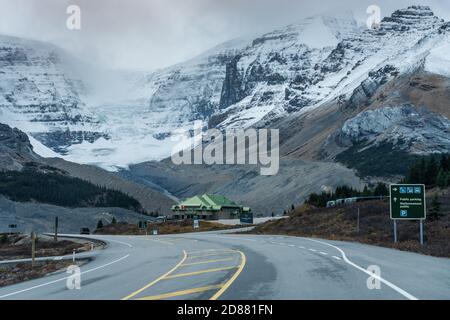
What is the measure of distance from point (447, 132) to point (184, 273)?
180 metres

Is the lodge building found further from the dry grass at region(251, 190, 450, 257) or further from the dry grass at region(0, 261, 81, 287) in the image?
the dry grass at region(0, 261, 81, 287)

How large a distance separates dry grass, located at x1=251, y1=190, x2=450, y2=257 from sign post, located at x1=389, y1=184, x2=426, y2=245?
59.5 inches

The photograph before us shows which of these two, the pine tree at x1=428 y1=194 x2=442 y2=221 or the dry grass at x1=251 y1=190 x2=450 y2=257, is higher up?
the pine tree at x1=428 y1=194 x2=442 y2=221

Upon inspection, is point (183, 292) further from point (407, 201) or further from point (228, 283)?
point (407, 201)

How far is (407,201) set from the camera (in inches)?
1399

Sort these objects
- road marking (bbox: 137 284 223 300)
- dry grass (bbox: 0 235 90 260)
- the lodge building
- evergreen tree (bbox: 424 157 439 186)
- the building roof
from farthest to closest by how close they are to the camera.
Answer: the building roof
the lodge building
evergreen tree (bbox: 424 157 439 186)
dry grass (bbox: 0 235 90 260)
road marking (bbox: 137 284 223 300)

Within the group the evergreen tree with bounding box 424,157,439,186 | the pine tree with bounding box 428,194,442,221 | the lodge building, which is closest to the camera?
the pine tree with bounding box 428,194,442,221

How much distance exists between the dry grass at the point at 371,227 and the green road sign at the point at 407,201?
59.5 inches

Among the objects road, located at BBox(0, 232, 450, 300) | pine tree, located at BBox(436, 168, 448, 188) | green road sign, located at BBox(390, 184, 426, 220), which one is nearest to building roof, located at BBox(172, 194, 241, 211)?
pine tree, located at BBox(436, 168, 448, 188)

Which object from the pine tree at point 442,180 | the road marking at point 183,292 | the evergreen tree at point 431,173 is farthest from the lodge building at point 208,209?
the road marking at point 183,292

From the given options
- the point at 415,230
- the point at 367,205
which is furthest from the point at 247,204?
the point at 415,230

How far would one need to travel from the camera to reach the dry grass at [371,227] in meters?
33.6

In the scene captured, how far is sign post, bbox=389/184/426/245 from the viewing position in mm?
35250

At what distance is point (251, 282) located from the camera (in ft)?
54.3
